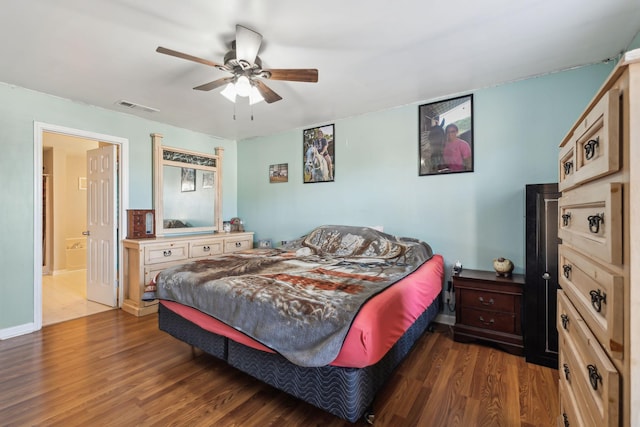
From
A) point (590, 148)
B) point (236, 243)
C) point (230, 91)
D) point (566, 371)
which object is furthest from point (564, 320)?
point (236, 243)

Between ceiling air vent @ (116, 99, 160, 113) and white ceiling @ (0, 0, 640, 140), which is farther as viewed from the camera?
ceiling air vent @ (116, 99, 160, 113)

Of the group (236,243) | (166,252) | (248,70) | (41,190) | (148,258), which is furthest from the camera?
(236,243)

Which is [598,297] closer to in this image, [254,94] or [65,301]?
[254,94]

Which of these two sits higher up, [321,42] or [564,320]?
[321,42]

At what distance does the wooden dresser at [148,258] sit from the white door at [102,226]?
23cm

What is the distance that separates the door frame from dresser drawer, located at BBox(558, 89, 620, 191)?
4.52 meters

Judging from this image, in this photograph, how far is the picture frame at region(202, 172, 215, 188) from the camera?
4770 millimetres

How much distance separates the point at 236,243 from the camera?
468 centimetres

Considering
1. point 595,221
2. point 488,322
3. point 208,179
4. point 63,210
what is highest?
point 208,179

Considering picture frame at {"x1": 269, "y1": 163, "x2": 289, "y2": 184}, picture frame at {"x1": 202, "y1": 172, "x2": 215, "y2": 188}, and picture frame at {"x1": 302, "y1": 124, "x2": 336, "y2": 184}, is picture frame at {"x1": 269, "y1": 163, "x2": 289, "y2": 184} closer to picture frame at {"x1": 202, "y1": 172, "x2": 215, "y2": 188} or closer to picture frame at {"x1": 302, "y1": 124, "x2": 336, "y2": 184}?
picture frame at {"x1": 302, "y1": 124, "x2": 336, "y2": 184}

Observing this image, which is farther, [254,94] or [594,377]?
[254,94]

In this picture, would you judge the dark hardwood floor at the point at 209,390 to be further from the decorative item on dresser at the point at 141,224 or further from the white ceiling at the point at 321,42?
the white ceiling at the point at 321,42

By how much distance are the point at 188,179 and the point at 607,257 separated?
4800mm

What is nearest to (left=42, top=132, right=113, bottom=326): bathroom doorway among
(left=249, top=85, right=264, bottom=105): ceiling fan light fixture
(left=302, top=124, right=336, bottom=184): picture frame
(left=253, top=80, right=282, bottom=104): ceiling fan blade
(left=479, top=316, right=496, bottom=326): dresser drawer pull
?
(left=302, top=124, right=336, bottom=184): picture frame
